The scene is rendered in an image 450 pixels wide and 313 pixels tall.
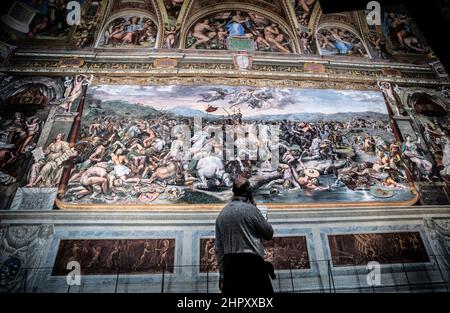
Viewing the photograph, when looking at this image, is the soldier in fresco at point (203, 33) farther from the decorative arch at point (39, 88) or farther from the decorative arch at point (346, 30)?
the decorative arch at point (39, 88)

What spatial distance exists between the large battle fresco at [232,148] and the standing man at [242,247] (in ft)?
12.1

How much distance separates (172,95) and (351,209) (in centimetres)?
465

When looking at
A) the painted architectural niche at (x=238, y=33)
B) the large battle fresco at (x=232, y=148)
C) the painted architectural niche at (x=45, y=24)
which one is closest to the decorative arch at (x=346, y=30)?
the painted architectural niche at (x=238, y=33)

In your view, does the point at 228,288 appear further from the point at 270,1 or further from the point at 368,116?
the point at 270,1

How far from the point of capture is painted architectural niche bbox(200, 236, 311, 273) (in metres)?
6.16

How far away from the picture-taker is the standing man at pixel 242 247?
2.64 meters

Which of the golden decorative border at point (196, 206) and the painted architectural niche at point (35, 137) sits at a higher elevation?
the painted architectural niche at point (35, 137)

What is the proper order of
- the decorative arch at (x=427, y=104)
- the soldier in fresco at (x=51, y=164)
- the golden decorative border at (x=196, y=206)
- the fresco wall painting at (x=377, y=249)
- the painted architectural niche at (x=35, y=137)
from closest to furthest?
the fresco wall painting at (x=377, y=249) → the golden decorative border at (x=196, y=206) → the painted architectural niche at (x=35, y=137) → the soldier in fresco at (x=51, y=164) → the decorative arch at (x=427, y=104)

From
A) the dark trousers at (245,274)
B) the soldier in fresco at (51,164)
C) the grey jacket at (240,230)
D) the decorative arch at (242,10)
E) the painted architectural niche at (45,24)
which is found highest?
the decorative arch at (242,10)

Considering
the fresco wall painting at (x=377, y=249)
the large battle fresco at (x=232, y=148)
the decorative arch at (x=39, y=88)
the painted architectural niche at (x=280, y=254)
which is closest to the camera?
the painted architectural niche at (x=280, y=254)

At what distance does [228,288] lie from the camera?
2641mm

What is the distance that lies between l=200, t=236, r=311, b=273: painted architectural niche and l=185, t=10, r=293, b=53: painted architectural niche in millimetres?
5389

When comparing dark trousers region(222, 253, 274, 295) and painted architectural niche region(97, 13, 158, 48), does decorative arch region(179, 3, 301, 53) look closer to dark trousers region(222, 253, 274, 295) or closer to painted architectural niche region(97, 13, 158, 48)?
painted architectural niche region(97, 13, 158, 48)

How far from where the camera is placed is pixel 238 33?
998cm
